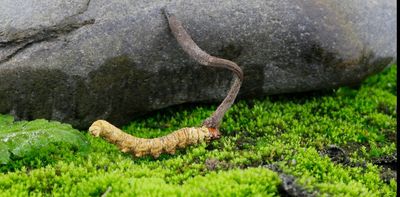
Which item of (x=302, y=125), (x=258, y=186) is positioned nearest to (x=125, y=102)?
(x=302, y=125)

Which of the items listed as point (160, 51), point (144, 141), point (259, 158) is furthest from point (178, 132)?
point (160, 51)

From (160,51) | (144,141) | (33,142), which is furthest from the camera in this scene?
(160,51)

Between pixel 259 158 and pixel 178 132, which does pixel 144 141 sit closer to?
pixel 178 132

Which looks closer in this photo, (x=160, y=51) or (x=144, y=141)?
(x=144, y=141)

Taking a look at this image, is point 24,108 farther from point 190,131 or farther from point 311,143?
point 311,143

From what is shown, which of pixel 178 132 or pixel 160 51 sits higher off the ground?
pixel 160 51

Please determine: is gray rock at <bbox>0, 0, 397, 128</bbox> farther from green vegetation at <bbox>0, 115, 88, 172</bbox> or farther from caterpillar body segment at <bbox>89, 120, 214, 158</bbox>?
caterpillar body segment at <bbox>89, 120, 214, 158</bbox>

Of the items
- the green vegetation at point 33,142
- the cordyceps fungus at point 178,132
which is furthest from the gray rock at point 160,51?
the green vegetation at point 33,142
